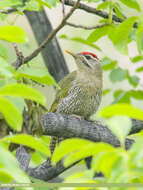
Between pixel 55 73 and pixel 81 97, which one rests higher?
pixel 55 73

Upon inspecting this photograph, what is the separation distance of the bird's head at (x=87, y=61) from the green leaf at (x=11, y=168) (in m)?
3.20

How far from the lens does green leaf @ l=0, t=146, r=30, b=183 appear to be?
1008mm

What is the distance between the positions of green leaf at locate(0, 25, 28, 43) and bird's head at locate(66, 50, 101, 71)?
299cm

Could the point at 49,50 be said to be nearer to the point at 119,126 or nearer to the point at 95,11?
the point at 95,11

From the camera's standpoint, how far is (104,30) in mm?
2525

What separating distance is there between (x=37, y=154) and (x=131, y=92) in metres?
1.32

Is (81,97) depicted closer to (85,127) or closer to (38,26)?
(85,127)

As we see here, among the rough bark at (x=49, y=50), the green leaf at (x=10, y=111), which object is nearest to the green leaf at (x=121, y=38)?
the green leaf at (x=10, y=111)

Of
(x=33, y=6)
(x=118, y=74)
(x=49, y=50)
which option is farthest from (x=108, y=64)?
(x=33, y=6)

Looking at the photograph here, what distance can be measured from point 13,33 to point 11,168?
41 centimetres

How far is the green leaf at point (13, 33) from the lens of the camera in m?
1.18

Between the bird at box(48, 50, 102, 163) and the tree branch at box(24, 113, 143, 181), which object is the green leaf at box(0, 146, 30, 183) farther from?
the bird at box(48, 50, 102, 163)

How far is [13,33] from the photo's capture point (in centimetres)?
120

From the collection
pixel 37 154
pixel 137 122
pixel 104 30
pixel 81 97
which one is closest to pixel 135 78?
pixel 81 97
